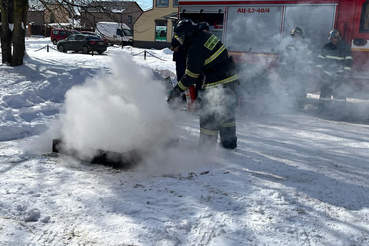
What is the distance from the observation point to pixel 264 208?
3.13 meters

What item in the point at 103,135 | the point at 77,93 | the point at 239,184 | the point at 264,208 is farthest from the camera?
the point at 77,93

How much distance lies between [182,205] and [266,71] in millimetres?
6710

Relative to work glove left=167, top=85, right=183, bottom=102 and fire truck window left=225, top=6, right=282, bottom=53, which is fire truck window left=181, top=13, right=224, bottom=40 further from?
work glove left=167, top=85, right=183, bottom=102

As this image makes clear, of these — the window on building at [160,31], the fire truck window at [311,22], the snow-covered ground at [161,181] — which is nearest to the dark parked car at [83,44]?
the window on building at [160,31]

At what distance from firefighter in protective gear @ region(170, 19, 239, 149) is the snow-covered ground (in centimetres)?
30

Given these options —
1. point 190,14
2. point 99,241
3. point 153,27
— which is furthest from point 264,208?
point 153,27

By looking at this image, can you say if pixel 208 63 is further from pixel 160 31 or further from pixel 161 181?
pixel 160 31

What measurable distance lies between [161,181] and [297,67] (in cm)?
630

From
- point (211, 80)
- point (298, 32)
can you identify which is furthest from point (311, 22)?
point (211, 80)

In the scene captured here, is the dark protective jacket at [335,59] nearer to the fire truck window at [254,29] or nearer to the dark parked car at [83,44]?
the fire truck window at [254,29]

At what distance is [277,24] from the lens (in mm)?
9484

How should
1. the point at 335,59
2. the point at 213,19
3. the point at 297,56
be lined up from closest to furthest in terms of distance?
the point at 335,59, the point at 297,56, the point at 213,19

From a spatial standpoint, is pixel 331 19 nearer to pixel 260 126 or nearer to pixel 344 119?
pixel 344 119

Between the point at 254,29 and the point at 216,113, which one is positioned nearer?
the point at 216,113
